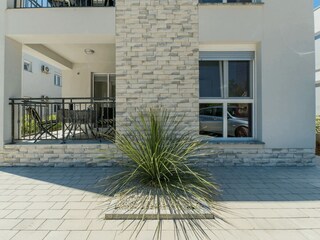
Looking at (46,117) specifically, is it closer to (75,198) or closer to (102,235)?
(75,198)

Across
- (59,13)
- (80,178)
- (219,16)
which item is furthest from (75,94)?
(219,16)

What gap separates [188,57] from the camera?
563 cm

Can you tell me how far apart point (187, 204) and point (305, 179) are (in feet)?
9.53

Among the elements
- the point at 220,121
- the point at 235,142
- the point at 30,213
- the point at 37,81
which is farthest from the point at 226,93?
the point at 37,81

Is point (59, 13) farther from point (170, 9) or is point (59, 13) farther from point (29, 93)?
point (29, 93)

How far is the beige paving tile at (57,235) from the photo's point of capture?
2652mm

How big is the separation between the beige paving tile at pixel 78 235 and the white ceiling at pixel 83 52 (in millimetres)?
5555

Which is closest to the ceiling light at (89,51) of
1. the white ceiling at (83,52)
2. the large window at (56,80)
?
the white ceiling at (83,52)

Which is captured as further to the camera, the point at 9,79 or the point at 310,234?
the point at 9,79

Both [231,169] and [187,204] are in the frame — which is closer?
[187,204]

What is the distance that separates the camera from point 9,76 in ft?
18.9

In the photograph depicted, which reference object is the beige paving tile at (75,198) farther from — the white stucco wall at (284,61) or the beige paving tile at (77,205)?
the white stucco wall at (284,61)

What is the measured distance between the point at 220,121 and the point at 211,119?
0.78 feet

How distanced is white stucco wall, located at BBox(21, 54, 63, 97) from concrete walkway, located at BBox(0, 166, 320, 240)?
491 inches
